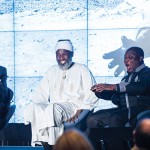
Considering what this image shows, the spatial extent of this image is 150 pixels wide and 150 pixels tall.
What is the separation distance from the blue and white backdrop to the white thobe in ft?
2.44

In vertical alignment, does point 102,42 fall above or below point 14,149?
above

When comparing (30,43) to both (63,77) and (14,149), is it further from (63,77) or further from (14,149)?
(14,149)

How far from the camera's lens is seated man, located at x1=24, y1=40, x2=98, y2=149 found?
630 centimetres

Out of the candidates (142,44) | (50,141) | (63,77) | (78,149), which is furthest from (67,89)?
(78,149)

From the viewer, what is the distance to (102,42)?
7543 mm

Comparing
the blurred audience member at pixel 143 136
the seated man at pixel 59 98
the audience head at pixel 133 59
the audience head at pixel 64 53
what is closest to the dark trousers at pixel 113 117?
the seated man at pixel 59 98

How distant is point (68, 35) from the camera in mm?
7645

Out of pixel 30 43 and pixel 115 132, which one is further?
pixel 30 43

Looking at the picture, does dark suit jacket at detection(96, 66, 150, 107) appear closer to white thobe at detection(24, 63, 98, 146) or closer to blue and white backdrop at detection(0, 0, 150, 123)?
white thobe at detection(24, 63, 98, 146)

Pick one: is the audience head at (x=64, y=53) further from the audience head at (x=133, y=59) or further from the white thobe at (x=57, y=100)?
the audience head at (x=133, y=59)

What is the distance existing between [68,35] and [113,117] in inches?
77.9

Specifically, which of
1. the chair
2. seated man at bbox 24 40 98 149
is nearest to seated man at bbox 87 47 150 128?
the chair

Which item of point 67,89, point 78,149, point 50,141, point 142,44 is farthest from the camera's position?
point 142,44

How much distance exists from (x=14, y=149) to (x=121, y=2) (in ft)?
8.17
